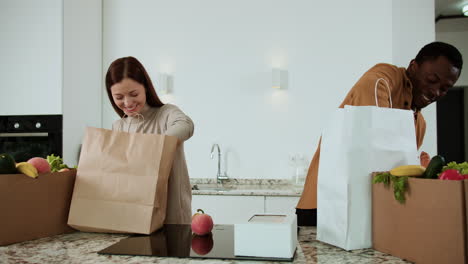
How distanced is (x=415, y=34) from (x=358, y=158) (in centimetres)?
246

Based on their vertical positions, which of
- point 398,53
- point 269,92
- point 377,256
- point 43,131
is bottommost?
point 377,256

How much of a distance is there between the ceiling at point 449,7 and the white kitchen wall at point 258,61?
122 centimetres

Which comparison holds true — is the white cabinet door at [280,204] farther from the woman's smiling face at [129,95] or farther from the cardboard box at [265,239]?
the cardboard box at [265,239]

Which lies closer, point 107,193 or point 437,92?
point 107,193

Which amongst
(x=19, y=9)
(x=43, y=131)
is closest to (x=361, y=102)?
(x=43, y=131)

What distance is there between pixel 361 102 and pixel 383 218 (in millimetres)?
469

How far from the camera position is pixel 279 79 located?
3305 mm

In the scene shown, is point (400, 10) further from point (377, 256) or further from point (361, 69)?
point (377, 256)

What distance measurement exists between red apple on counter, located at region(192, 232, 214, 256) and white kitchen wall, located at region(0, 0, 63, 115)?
7.20 ft

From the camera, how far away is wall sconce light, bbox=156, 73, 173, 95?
3490 mm

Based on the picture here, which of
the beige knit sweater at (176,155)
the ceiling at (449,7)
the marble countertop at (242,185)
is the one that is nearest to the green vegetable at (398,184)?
the beige knit sweater at (176,155)

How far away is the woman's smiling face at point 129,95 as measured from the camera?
1597 mm

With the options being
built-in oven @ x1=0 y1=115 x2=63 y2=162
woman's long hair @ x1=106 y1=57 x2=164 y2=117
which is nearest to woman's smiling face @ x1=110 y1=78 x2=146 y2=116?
woman's long hair @ x1=106 y1=57 x2=164 y2=117

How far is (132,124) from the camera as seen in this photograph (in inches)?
68.9
